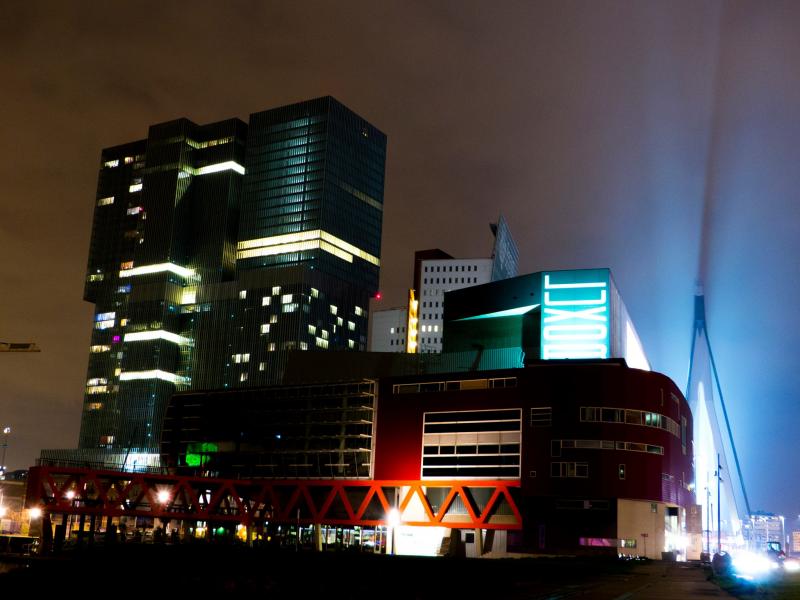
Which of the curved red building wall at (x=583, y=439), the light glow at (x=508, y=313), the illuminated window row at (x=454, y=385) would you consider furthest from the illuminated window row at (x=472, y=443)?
the light glow at (x=508, y=313)

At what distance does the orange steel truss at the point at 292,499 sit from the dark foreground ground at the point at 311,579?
149 feet

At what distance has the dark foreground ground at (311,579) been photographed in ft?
134

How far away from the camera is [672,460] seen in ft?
363

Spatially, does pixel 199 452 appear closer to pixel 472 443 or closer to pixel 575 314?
pixel 472 443

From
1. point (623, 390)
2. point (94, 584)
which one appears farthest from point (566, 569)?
point (623, 390)

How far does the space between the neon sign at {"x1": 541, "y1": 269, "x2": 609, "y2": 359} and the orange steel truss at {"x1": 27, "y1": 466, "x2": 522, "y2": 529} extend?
1224 inches

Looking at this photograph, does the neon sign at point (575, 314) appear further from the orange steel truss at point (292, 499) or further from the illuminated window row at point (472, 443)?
the orange steel truss at point (292, 499)

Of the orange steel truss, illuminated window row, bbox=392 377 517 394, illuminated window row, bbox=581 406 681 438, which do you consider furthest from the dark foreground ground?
illuminated window row, bbox=392 377 517 394

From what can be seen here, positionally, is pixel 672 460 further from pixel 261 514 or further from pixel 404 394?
pixel 261 514

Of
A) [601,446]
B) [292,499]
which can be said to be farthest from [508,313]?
[292,499]

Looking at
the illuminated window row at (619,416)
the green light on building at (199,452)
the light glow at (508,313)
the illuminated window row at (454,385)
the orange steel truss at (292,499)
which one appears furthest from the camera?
the light glow at (508,313)

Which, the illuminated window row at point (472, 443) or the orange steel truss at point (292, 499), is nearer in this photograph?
the orange steel truss at point (292, 499)

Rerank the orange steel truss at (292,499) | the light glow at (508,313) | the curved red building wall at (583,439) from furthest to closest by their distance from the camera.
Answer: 1. the light glow at (508,313)
2. the orange steel truss at (292,499)
3. the curved red building wall at (583,439)

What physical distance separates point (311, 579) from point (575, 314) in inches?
3631
